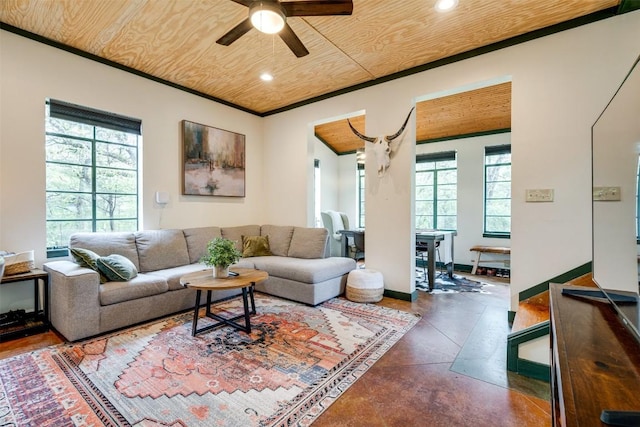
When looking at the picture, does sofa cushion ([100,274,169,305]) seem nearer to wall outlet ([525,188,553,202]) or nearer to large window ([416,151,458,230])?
wall outlet ([525,188,553,202])

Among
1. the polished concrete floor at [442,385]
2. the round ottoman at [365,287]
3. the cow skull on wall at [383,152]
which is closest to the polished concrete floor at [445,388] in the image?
the polished concrete floor at [442,385]

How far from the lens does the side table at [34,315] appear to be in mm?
2548

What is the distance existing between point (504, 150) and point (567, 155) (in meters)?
2.96

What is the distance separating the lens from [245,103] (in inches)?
192

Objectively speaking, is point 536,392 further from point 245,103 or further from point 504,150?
point 245,103

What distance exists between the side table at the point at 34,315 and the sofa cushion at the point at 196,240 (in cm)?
145

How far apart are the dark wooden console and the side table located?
3720 mm

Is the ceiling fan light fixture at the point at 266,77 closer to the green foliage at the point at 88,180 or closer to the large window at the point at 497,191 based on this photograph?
the green foliage at the point at 88,180

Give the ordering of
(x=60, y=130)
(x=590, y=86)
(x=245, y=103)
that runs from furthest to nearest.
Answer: (x=245, y=103) < (x=60, y=130) < (x=590, y=86)

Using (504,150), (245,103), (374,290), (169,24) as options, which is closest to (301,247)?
(374,290)

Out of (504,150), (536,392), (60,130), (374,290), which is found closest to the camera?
(536,392)

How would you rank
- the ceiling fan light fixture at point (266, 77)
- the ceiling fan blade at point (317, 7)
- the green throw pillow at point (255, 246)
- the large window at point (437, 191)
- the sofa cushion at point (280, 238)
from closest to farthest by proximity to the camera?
the ceiling fan blade at point (317, 7) → the ceiling fan light fixture at point (266, 77) → the green throw pillow at point (255, 246) → the sofa cushion at point (280, 238) → the large window at point (437, 191)

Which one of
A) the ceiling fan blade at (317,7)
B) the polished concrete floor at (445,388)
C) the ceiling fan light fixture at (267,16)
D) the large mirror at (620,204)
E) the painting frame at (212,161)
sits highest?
the ceiling fan blade at (317,7)

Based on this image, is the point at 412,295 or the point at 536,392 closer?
the point at 536,392
